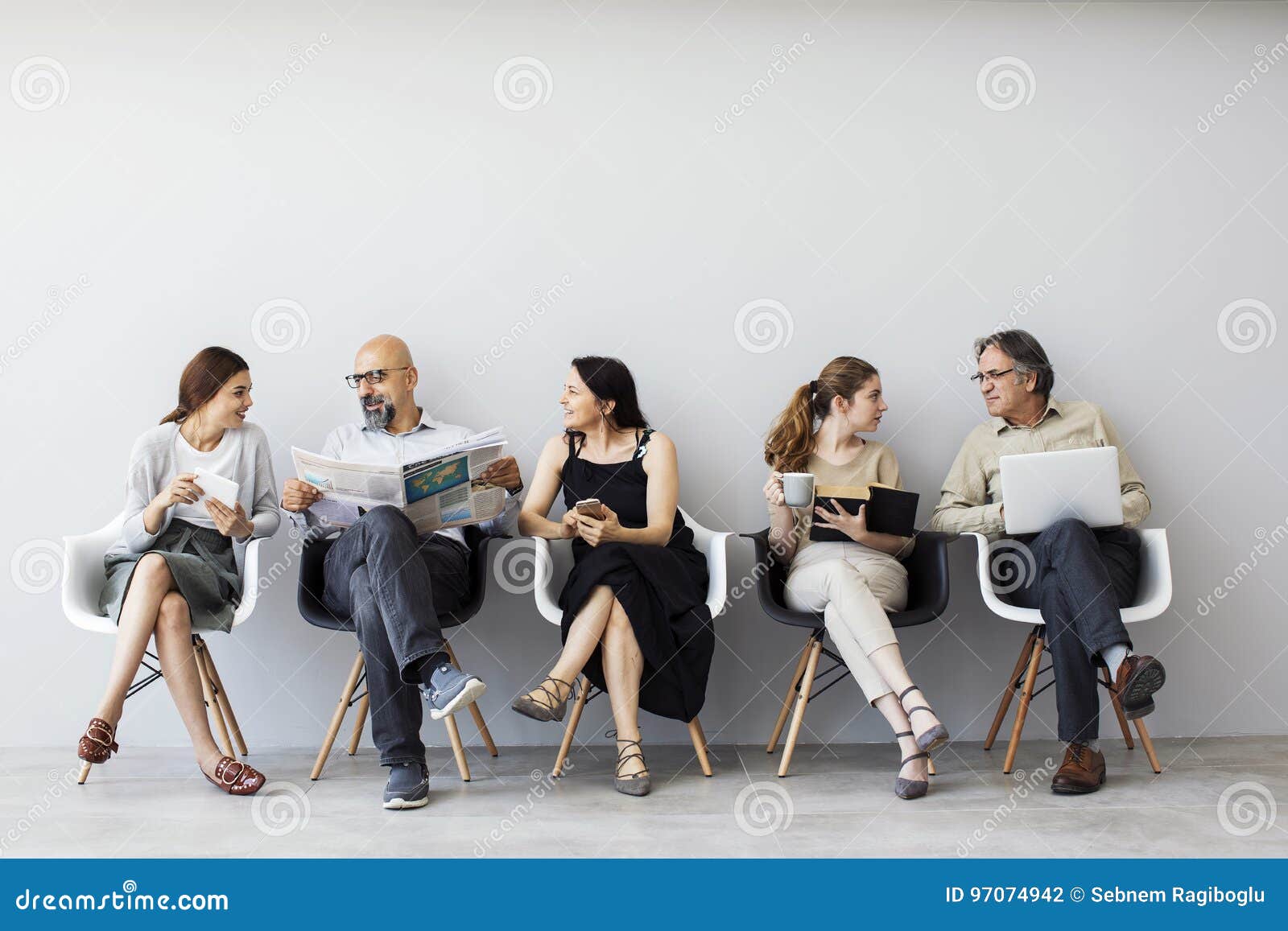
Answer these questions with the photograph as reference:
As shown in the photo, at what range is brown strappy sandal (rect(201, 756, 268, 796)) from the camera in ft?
9.75

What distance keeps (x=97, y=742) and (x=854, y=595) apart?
2196mm

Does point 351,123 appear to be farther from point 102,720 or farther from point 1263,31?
point 1263,31

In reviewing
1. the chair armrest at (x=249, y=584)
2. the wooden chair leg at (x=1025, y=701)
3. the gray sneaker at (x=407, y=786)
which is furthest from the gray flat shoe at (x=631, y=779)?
the chair armrest at (x=249, y=584)

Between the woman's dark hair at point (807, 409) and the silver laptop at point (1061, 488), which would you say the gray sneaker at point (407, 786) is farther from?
the silver laptop at point (1061, 488)

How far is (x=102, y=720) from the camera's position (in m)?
2.99

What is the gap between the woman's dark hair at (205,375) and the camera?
344 centimetres

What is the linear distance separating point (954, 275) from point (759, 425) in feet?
2.97

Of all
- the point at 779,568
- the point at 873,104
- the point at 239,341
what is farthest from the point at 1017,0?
the point at 239,341

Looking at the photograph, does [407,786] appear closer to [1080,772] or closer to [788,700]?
[788,700]

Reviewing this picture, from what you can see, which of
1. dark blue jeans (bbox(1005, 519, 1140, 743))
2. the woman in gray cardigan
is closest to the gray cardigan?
the woman in gray cardigan

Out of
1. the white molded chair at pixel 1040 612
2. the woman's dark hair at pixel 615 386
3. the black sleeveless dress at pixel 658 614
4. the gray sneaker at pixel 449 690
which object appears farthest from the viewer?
the woman's dark hair at pixel 615 386

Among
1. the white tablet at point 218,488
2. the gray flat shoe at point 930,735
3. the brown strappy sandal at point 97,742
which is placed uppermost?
the white tablet at point 218,488

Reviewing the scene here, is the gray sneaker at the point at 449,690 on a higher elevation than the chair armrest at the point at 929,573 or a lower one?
→ lower

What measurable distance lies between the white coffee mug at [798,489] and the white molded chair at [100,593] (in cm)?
161
